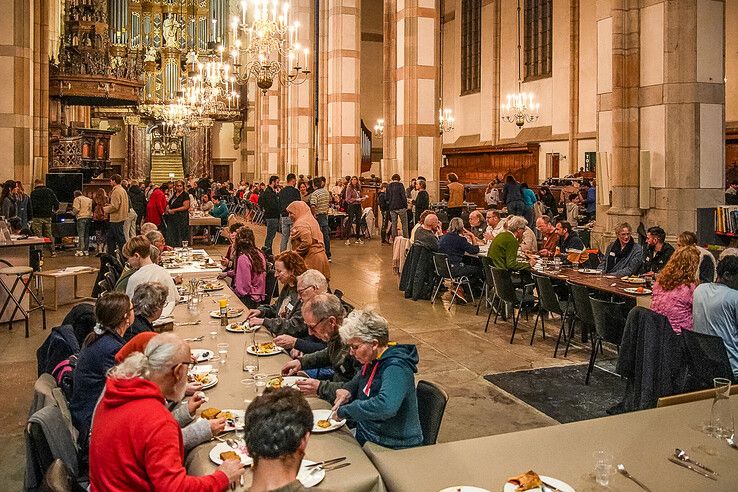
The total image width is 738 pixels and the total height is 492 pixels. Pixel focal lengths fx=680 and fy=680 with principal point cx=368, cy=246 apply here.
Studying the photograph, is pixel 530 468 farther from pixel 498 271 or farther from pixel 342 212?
pixel 342 212

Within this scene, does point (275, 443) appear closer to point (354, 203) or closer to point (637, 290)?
point (637, 290)

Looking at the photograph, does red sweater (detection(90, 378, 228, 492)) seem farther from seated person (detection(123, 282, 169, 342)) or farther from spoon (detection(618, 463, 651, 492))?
seated person (detection(123, 282, 169, 342))

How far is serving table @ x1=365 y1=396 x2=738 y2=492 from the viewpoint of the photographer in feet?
8.10

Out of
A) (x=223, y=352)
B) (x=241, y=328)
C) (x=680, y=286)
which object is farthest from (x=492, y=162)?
(x=223, y=352)

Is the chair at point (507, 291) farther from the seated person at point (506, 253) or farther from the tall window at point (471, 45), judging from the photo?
the tall window at point (471, 45)

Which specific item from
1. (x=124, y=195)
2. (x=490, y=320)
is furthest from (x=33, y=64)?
(x=490, y=320)

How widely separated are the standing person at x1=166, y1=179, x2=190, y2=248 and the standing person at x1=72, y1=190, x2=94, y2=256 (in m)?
1.60

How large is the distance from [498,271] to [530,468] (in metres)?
5.08

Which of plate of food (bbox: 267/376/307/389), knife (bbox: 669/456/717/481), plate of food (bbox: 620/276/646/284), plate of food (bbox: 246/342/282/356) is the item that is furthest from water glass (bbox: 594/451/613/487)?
plate of food (bbox: 620/276/646/284)

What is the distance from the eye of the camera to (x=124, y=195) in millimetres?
12898

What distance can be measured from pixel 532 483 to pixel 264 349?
240cm

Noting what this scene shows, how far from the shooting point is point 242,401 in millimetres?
3465

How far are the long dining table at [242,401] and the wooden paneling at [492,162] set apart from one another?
54.1 ft

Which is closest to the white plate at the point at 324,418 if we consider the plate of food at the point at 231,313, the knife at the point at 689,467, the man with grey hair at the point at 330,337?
the man with grey hair at the point at 330,337
